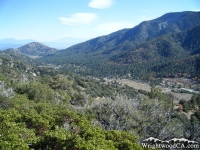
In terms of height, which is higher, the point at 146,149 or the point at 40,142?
the point at 40,142

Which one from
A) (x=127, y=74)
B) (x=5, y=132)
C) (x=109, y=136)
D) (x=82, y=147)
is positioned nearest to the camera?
(x=82, y=147)

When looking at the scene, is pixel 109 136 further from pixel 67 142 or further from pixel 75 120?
pixel 75 120

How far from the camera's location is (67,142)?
11.9 m

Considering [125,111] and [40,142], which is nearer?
[40,142]

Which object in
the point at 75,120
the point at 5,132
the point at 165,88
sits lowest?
the point at 165,88

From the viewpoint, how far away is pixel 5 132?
1301 centimetres

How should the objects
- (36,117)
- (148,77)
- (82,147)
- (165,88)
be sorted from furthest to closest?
1. (148,77)
2. (165,88)
3. (36,117)
4. (82,147)

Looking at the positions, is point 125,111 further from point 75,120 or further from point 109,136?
point 109,136

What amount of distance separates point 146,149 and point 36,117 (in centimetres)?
948

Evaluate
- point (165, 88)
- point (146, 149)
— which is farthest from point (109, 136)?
point (165, 88)

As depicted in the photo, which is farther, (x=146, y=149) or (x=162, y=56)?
(x=162, y=56)

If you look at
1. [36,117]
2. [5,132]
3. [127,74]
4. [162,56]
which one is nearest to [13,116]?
[36,117]

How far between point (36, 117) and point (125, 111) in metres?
14.3

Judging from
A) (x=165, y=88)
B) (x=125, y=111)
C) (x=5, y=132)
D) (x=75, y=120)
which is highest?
(x=5, y=132)
